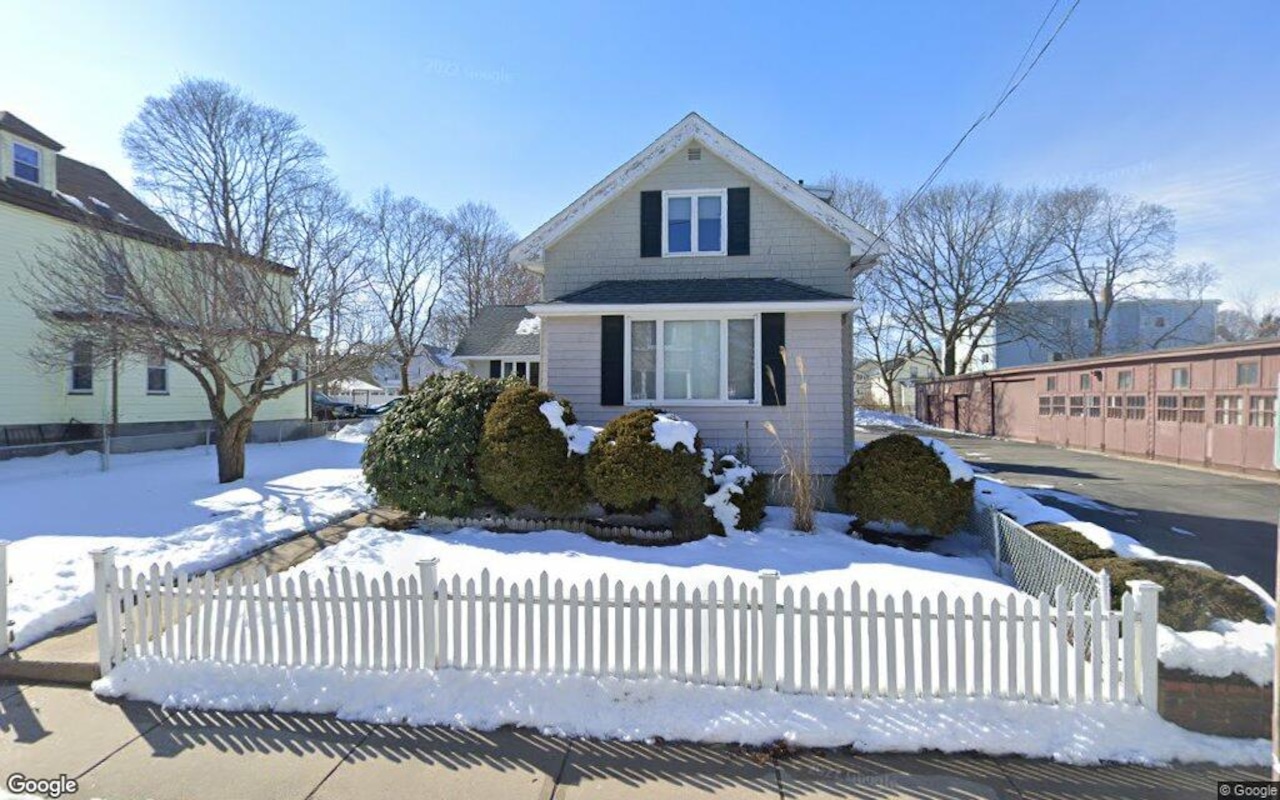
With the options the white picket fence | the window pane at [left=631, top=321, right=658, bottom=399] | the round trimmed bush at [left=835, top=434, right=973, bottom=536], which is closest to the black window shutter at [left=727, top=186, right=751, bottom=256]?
the window pane at [left=631, top=321, right=658, bottom=399]

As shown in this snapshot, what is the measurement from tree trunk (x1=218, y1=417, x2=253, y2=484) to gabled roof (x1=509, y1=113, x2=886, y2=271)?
6.52 meters

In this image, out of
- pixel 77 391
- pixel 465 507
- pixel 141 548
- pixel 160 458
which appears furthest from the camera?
pixel 77 391

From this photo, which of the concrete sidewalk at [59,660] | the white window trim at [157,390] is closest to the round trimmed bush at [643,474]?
the concrete sidewalk at [59,660]

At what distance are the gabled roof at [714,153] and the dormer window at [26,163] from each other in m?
15.3

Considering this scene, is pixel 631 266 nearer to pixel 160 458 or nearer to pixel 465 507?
pixel 465 507

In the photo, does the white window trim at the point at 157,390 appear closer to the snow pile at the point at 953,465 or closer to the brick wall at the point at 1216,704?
the snow pile at the point at 953,465

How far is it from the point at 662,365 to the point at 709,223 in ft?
10.2

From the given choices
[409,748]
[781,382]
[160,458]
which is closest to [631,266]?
Result: [781,382]

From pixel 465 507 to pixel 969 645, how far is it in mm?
5994

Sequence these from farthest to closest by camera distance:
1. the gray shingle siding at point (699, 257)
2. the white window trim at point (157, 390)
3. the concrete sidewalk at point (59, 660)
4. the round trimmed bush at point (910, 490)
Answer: the white window trim at point (157, 390) → the gray shingle siding at point (699, 257) → the round trimmed bush at point (910, 490) → the concrete sidewalk at point (59, 660)

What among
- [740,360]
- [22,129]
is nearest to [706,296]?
[740,360]

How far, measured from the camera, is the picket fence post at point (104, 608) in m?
4.02

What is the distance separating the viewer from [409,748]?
330cm

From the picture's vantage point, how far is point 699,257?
35.6 ft
